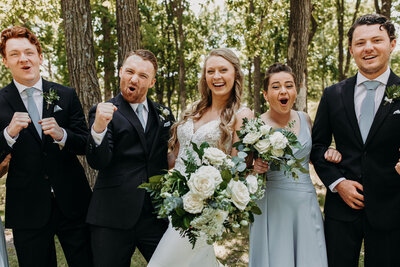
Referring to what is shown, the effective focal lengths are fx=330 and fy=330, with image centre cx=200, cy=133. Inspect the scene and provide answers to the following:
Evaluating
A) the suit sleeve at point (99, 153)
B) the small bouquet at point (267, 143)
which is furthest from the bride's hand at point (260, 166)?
the suit sleeve at point (99, 153)

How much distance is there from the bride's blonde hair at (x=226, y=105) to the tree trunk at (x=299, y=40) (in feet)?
11.1

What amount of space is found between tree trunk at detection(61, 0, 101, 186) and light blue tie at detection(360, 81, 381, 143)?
3884mm

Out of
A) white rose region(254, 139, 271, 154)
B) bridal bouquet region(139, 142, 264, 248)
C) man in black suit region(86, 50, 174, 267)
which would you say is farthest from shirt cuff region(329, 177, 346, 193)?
man in black suit region(86, 50, 174, 267)

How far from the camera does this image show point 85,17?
5.07m

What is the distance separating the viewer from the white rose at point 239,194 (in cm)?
235

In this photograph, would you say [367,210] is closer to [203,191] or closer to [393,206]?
[393,206]

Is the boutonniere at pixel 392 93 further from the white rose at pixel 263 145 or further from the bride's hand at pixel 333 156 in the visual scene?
the white rose at pixel 263 145

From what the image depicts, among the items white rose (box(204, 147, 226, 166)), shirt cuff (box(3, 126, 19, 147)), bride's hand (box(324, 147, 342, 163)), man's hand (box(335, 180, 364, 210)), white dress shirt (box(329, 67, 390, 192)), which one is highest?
white dress shirt (box(329, 67, 390, 192))

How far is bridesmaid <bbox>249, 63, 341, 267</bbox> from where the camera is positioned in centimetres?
320

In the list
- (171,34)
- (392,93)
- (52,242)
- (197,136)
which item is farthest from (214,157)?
(171,34)

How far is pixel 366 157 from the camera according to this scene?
2.81m

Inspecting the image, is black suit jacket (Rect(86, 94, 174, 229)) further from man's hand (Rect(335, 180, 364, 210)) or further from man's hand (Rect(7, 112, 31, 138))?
man's hand (Rect(335, 180, 364, 210))

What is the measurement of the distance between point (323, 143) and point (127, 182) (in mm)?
1905

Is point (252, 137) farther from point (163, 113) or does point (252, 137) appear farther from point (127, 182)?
point (127, 182)
